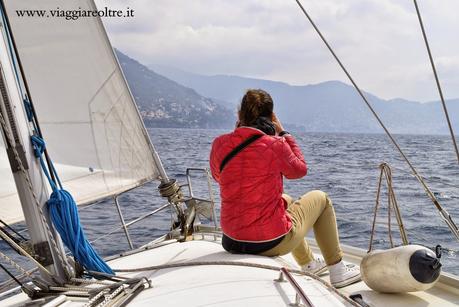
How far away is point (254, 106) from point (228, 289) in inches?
36.1

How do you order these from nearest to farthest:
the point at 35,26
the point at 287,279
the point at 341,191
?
the point at 287,279
the point at 35,26
the point at 341,191

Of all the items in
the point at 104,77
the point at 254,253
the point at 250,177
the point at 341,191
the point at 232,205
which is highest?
the point at 104,77

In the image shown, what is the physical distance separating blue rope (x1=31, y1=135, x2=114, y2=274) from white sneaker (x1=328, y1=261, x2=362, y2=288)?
4.41 feet

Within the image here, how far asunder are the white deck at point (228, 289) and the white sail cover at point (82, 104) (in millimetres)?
890

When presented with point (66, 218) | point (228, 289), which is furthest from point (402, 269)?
point (66, 218)

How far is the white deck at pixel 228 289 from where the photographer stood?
1.56 meters

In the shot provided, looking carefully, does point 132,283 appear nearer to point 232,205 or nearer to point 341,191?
point 232,205

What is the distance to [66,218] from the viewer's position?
1890mm

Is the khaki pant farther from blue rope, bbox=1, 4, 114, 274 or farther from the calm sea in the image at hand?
blue rope, bbox=1, 4, 114, 274

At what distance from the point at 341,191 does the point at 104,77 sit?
687cm

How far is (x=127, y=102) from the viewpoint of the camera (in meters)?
3.26

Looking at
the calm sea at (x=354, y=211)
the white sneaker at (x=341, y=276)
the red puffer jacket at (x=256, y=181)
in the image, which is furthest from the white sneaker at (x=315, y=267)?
the calm sea at (x=354, y=211)

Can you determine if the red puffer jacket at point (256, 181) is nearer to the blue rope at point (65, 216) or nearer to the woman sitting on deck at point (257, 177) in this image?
the woman sitting on deck at point (257, 177)

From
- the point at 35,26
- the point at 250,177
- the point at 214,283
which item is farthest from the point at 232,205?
the point at 35,26
